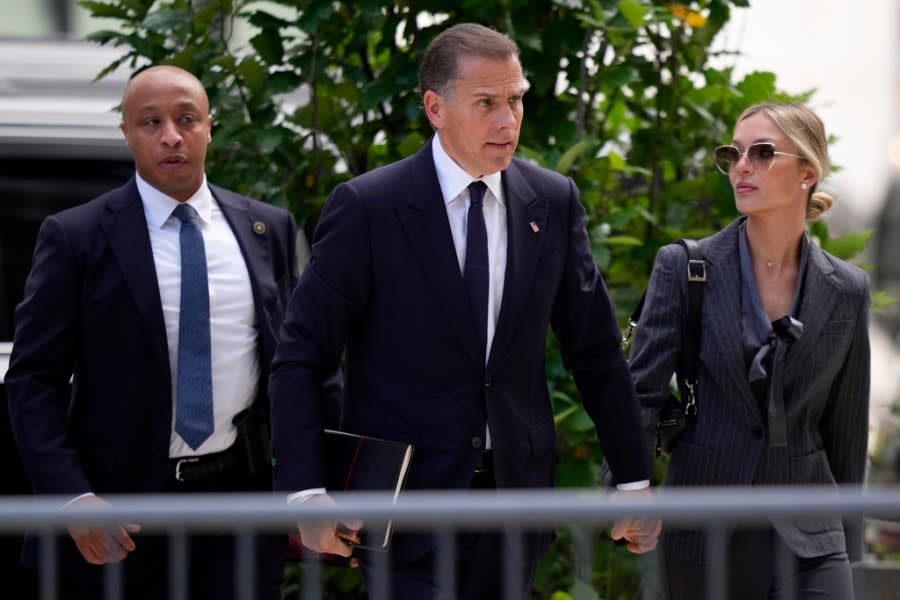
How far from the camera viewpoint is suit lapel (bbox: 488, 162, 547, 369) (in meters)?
3.91

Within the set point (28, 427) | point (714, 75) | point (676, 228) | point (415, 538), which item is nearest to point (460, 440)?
point (415, 538)

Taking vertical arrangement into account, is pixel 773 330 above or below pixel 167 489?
above

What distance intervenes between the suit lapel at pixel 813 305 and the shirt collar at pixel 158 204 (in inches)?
63.1

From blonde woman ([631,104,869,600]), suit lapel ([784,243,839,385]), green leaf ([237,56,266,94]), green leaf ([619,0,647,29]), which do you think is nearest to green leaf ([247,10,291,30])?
green leaf ([237,56,266,94])

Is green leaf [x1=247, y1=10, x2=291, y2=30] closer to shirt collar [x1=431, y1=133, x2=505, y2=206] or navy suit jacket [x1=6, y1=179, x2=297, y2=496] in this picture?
navy suit jacket [x1=6, y1=179, x2=297, y2=496]

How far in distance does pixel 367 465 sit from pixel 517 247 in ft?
2.14

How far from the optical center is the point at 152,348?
164 inches

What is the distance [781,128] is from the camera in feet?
14.0

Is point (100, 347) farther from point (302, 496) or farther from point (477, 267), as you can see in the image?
point (477, 267)

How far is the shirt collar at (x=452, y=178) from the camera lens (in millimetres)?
3957

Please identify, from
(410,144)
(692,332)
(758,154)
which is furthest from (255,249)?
(758,154)

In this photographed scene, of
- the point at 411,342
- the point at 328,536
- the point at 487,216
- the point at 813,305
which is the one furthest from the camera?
the point at 813,305

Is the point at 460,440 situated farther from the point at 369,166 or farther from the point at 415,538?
the point at 369,166

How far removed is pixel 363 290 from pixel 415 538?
2.00 ft
